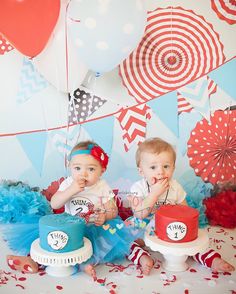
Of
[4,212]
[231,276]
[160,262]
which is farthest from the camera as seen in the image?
[4,212]

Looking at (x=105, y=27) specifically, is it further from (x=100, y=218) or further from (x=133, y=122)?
(x=100, y=218)

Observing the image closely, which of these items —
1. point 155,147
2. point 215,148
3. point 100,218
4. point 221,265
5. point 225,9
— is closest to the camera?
point 221,265

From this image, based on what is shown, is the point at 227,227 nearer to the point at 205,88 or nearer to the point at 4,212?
the point at 205,88

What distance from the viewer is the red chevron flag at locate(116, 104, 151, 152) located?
2715 millimetres

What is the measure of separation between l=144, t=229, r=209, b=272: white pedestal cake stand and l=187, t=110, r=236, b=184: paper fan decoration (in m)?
0.73

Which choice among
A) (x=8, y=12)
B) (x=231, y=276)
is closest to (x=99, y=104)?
(x=8, y=12)

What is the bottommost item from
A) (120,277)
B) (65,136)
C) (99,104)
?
(120,277)

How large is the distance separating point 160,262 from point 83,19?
1116 mm

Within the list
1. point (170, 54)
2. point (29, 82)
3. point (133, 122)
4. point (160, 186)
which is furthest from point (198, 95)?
point (29, 82)

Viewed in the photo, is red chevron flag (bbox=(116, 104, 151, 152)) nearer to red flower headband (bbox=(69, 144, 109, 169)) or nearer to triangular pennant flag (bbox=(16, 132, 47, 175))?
Result: triangular pennant flag (bbox=(16, 132, 47, 175))

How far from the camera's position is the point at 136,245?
6.97ft

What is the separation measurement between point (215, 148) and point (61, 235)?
118 centimetres

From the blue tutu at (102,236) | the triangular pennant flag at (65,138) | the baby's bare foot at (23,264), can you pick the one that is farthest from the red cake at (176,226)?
the triangular pennant flag at (65,138)

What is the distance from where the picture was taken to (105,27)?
2186 millimetres
